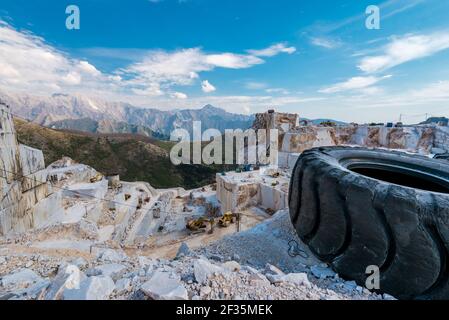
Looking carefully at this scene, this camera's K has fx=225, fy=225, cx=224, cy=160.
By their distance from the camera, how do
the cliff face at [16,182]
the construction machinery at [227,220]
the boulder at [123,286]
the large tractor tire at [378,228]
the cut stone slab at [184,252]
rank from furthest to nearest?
the construction machinery at [227,220] → the cliff face at [16,182] → the cut stone slab at [184,252] → the large tractor tire at [378,228] → the boulder at [123,286]

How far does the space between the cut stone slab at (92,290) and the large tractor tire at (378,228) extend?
2605 mm

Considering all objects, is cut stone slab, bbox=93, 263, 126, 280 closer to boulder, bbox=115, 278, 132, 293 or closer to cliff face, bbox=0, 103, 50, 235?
boulder, bbox=115, 278, 132, 293

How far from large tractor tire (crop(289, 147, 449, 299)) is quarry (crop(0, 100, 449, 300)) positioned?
248mm

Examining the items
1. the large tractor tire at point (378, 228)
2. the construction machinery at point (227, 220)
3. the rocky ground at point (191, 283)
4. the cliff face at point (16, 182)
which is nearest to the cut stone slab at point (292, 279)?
the rocky ground at point (191, 283)

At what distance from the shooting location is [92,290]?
1935mm

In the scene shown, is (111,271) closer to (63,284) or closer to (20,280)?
(63,284)

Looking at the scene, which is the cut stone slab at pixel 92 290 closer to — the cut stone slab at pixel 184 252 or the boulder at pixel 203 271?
the boulder at pixel 203 271

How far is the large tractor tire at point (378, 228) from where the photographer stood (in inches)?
86.8

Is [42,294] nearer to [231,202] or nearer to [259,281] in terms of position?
[259,281]

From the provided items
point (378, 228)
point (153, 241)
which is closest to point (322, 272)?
point (378, 228)

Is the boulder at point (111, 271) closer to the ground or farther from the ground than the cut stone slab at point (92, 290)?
closer to the ground

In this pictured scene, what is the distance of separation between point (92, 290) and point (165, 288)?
62 cm

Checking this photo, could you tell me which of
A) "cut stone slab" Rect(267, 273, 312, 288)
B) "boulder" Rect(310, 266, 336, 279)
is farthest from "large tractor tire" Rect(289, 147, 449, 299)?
"cut stone slab" Rect(267, 273, 312, 288)
